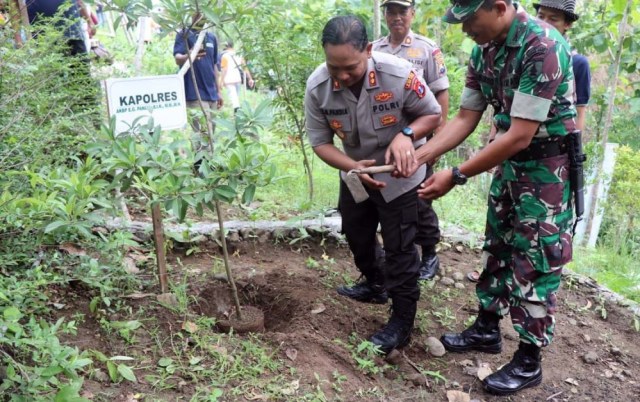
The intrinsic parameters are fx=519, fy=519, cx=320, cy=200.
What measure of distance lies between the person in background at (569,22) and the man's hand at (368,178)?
138 centimetres

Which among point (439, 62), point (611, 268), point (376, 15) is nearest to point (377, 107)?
point (439, 62)

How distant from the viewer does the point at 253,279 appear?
10.8 feet

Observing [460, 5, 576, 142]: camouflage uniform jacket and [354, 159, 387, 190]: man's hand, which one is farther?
[354, 159, 387, 190]: man's hand

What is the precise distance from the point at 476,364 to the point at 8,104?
281 centimetres

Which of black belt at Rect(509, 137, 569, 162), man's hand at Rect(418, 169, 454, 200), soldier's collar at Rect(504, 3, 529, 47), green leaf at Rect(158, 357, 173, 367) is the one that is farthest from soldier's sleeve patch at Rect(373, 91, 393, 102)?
green leaf at Rect(158, 357, 173, 367)

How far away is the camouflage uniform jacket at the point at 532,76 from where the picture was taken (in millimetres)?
2221

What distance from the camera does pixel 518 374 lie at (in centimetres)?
266

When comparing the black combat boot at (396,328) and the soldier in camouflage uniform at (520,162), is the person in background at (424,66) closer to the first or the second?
the soldier in camouflage uniform at (520,162)

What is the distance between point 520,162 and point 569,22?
4.88 ft

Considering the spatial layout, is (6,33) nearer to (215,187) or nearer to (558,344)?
(215,187)

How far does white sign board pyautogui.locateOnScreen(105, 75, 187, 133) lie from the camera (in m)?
2.62

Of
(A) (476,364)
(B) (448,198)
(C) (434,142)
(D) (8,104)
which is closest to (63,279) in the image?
(D) (8,104)

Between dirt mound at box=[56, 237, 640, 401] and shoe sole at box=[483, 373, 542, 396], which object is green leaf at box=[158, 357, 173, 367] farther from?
shoe sole at box=[483, 373, 542, 396]

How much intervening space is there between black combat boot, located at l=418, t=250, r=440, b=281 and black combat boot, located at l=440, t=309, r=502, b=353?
691mm
